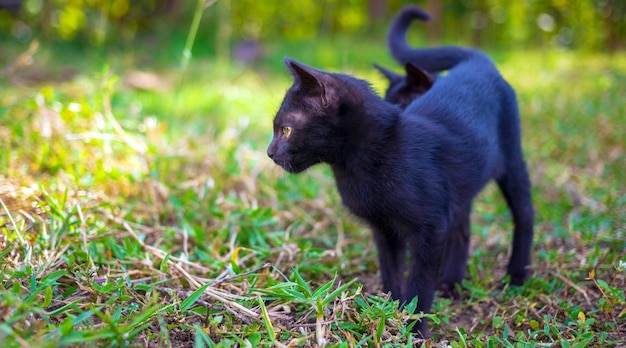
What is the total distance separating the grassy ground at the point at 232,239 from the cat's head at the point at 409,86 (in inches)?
17.6

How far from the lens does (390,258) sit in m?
2.60

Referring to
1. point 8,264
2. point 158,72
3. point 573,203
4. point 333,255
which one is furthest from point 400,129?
point 158,72

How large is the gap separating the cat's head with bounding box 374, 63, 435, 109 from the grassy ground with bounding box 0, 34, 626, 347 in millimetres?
447

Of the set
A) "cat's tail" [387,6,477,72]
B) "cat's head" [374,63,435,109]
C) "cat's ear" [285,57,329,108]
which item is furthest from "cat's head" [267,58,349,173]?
"cat's tail" [387,6,477,72]

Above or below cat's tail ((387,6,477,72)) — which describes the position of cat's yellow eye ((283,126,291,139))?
below

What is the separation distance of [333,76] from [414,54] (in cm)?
114

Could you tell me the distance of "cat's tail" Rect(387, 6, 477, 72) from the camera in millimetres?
3184

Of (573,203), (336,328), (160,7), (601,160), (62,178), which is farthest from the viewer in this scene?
(160,7)

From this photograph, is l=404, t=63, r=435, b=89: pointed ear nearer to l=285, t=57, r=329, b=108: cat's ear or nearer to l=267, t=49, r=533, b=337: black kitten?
l=267, t=49, r=533, b=337: black kitten

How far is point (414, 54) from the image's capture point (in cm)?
328

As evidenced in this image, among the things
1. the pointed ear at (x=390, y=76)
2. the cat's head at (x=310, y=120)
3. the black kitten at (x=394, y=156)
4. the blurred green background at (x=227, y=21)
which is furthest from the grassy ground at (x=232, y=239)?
the blurred green background at (x=227, y=21)

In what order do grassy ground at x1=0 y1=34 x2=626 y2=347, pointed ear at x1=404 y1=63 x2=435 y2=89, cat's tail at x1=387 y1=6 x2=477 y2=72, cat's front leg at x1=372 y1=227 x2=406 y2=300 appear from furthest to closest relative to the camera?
cat's tail at x1=387 y1=6 x2=477 y2=72
pointed ear at x1=404 y1=63 x2=435 y2=89
cat's front leg at x1=372 y1=227 x2=406 y2=300
grassy ground at x1=0 y1=34 x2=626 y2=347

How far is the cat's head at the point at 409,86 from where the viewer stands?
3.11 m

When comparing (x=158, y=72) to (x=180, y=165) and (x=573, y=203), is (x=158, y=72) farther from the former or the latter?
(x=573, y=203)
